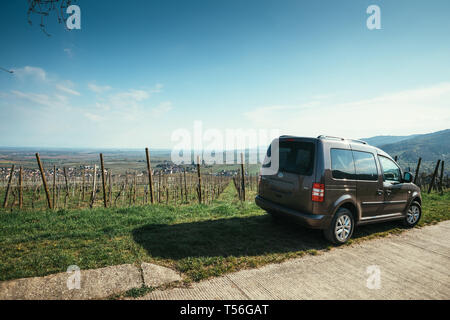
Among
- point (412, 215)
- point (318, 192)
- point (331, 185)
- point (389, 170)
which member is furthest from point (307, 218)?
point (412, 215)

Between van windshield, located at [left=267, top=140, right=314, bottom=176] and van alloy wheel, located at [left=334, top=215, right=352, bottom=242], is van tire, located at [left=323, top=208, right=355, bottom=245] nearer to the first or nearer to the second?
van alloy wheel, located at [left=334, top=215, right=352, bottom=242]

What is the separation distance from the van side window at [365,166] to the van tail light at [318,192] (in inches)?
47.0

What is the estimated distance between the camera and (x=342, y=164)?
4574 mm

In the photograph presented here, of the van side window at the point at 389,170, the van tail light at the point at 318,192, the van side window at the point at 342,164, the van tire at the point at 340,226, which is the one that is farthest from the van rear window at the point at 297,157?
the van side window at the point at 389,170

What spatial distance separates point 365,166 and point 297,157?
1746 mm

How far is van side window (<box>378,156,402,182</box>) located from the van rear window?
2344 millimetres

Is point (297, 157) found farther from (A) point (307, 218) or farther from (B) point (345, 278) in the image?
(B) point (345, 278)

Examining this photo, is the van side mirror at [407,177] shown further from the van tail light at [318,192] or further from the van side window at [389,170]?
the van tail light at [318,192]

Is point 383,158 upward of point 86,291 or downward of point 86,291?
upward

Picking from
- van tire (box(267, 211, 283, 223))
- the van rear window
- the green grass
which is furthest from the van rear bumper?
the van rear window

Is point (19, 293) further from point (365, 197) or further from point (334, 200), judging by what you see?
point (365, 197)
